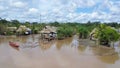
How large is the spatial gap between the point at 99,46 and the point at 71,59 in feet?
26.7

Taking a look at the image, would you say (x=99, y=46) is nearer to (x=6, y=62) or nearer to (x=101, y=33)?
(x=101, y=33)

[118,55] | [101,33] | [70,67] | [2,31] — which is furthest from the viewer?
[2,31]

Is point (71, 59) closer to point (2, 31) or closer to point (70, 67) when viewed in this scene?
point (70, 67)

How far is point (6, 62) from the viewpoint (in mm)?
18141

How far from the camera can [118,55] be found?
2127 centimetres

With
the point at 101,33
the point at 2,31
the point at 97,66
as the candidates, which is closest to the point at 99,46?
the point at 101,33

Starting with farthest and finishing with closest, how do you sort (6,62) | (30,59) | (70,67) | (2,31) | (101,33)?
(2,31)
(101,33)
(30,59)
(6,62)
(70,67)

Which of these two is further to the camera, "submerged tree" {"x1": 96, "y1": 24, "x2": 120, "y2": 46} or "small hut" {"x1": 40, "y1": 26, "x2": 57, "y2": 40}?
"small hut" {"x1": 40, "y1": 26, "x2": 57, "y2": 40}

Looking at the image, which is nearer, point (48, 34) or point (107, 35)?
point (107, 35)

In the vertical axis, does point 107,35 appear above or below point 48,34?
above

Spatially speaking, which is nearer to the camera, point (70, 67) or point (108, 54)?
point (70, 67)

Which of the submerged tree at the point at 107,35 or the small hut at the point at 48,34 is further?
the small hut at the point at 48,34

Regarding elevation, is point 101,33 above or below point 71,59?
above

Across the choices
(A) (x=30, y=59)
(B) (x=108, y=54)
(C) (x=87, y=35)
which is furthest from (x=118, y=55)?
(C) (x=87, y=35)
